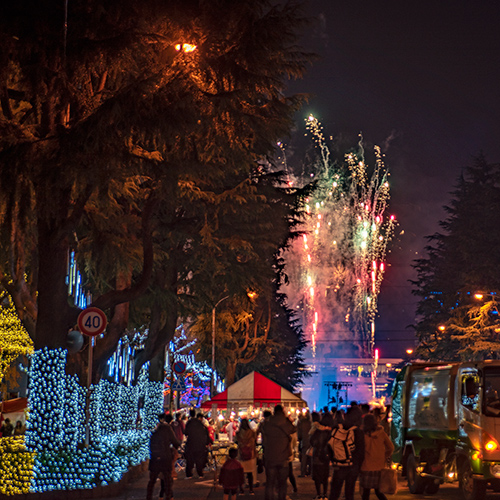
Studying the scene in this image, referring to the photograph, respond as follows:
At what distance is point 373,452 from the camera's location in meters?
12.5

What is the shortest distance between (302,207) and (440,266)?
37.3 m

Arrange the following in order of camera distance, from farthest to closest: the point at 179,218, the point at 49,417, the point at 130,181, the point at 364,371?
the point at 364,371 < the point at 179,218 < the point at 130,181 < the point at 49,417

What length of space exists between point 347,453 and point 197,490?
6.95 m

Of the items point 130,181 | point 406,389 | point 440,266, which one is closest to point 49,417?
point 130,181

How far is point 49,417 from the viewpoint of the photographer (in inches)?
663

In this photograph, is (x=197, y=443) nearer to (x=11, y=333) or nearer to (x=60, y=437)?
(x=60, y=437)

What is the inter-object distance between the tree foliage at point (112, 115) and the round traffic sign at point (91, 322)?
1.30m

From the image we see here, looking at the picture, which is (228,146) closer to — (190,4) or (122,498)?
(190,4)

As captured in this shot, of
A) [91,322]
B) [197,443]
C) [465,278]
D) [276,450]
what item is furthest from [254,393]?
[465,278]

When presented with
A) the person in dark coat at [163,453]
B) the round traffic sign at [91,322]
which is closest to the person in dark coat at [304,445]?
the person in dark coat at [163,453]

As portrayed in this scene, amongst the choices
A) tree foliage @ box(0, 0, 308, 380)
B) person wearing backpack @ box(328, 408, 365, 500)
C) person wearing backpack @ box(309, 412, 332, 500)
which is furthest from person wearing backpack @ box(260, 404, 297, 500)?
tree foliage @ box(0, 0, 308, 380)

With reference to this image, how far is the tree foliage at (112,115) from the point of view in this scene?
49.0 ft

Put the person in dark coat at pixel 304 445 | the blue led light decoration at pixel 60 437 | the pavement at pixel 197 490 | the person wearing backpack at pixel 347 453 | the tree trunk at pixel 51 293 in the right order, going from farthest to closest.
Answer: the person in dark coat at pixel 304 445, the tree trunk at pixel 51 293, the pavement at pixel 197 490, the blue led light decoration at pixel 60 437, the person wearing backpack at pixel 347 453

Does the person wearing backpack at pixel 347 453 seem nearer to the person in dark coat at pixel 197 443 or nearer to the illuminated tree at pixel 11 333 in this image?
the person in dark coat at pixel 197 443
